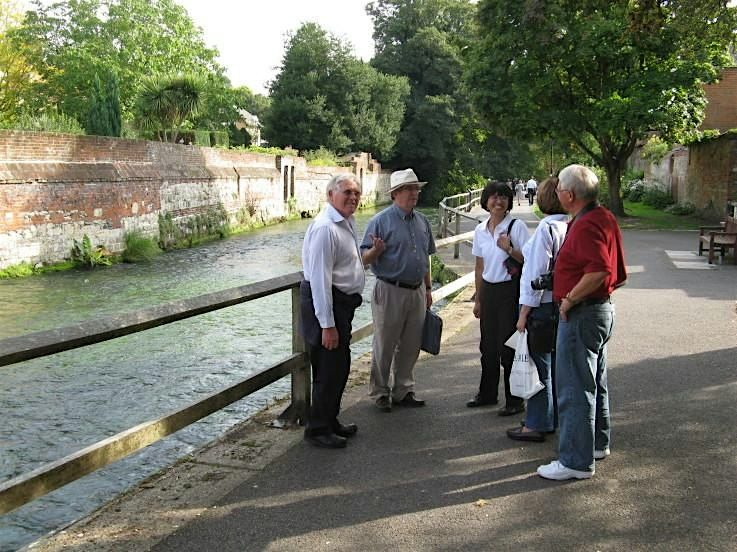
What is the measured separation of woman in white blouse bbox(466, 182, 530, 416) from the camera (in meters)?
5.26

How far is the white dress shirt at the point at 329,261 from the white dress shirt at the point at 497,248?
116 cm

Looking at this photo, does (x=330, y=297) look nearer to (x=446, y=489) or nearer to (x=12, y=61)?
(x=446, y=489)

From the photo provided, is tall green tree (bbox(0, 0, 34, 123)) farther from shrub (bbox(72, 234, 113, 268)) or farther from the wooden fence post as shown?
the wooden fence post

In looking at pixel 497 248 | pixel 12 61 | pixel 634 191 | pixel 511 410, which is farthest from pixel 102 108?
pixel 634 191

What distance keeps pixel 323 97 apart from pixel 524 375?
47630 millimetres

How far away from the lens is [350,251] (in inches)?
180

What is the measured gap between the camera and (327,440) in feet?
15.2

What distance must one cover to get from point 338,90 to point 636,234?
110 feet

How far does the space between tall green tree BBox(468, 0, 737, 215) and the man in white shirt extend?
17283 millimetres

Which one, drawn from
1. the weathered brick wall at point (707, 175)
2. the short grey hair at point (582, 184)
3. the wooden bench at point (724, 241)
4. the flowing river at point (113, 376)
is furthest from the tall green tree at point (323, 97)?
the short grey hair at point (582, 184)

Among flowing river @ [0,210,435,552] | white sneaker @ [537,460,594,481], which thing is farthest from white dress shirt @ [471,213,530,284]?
flowing river @ [0,210,435,552]

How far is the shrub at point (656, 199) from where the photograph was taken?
111ft

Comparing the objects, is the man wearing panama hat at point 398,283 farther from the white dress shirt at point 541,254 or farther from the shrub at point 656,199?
the shrub at point 656,199

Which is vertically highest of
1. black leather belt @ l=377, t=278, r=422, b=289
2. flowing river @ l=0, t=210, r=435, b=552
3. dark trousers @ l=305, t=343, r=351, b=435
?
black leather belt @ l=377, t=278, r=422, b=289
